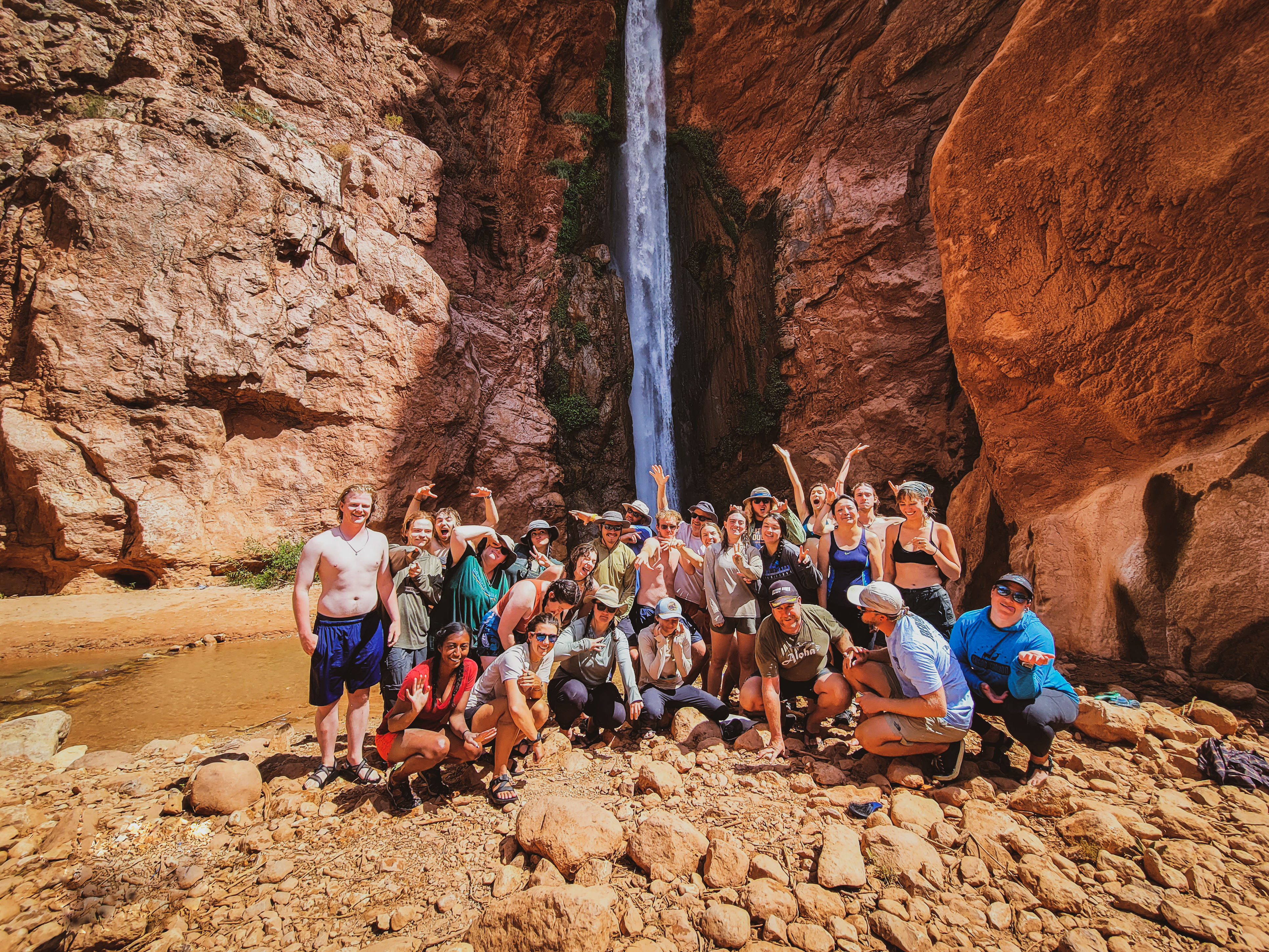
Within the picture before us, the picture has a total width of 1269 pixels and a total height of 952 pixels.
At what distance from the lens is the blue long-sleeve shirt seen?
3.28 m

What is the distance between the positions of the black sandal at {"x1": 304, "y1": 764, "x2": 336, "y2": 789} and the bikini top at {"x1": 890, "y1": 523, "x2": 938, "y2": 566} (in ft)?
14.7

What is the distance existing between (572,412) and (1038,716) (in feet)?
43.4

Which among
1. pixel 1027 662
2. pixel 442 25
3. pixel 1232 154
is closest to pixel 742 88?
pixel 442 25

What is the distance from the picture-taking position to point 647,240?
690 inches

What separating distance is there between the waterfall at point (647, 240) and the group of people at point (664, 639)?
39.7 ft

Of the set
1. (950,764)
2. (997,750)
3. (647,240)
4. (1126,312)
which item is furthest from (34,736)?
(647,240)

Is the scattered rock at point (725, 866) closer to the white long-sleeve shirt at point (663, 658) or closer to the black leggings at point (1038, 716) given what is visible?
the white long-sleeve shirt at point (663, 658)

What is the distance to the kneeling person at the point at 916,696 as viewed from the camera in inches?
124

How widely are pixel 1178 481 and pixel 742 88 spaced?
16274 millimetres

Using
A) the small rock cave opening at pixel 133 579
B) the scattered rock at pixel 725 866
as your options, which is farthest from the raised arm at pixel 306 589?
the small rock cave opening at pixel 133 579

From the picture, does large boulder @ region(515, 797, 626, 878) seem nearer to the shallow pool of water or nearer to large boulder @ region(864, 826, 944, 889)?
large boulder @ region(864, 826, 944, 889)

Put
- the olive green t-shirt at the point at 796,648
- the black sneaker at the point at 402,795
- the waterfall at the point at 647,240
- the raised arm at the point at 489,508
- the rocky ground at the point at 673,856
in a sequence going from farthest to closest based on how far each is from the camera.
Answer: the waterfall at the point at 647,240
the raised arm at the point at 489,508
the olive green t-shirt at the point at 796,648
the black sneaker at the point at 402,795
the rocky ground at the point at 673,856

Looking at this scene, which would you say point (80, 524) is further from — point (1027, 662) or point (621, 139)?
point (621, 139)

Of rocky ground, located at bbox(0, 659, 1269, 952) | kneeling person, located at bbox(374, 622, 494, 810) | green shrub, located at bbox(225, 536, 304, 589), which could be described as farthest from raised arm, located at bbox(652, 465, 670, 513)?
green shrub, located at bbox(225, 536, 304, 589)
